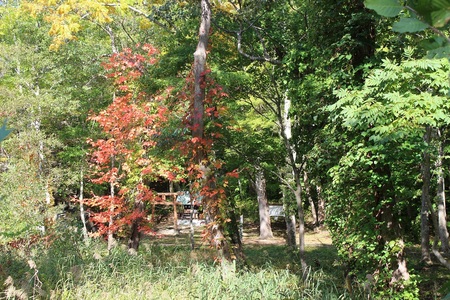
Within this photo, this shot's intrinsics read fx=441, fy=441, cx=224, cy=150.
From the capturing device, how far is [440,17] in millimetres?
683

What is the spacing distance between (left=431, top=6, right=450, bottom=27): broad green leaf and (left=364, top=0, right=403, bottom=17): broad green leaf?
6 cm

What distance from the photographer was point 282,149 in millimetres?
10469

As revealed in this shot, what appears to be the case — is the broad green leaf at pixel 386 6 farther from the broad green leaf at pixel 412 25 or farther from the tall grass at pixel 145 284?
the tall grass at pixel 145 284

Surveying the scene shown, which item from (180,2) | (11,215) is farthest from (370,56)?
(11,215)

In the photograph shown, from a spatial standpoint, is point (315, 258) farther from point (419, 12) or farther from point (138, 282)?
point (419, 12)

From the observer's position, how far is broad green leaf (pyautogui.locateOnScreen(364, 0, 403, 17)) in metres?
0.71

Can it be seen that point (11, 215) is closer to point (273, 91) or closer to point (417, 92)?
point (273, 91)

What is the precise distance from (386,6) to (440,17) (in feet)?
0.27

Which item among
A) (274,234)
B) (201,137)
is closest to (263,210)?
(274,234)

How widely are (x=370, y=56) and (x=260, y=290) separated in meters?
4.34

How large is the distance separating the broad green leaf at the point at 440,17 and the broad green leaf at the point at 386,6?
55mm

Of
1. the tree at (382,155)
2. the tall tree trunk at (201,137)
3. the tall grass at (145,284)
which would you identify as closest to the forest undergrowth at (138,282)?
the tall grass at (145,284)

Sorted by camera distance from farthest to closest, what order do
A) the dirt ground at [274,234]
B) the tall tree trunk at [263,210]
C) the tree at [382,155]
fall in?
the tall tree trunk at [263,210] < the dirt ground at [274,234] < the tree at [382,155]

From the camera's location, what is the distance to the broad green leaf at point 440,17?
0.68 m
